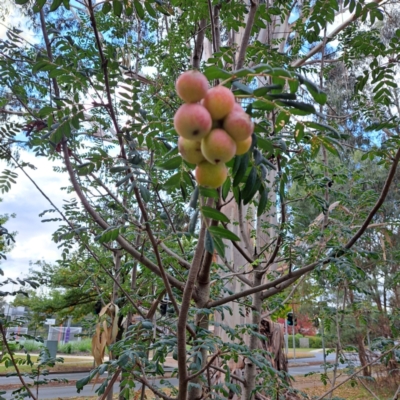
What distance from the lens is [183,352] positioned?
3.85ft

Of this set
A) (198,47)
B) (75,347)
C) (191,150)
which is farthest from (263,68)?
(75,347)

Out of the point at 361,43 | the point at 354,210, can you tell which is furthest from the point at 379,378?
the point at 361,43

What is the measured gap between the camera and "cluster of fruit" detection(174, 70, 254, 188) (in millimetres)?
665

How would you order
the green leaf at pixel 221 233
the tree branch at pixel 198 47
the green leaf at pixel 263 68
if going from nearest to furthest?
the green leaf at pixel 263 68 < the green leaf at pixel 221 233 < the tree branch at pixel 198 47

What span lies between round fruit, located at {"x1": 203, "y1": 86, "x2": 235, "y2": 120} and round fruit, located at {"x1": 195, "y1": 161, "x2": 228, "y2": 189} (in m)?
0.10

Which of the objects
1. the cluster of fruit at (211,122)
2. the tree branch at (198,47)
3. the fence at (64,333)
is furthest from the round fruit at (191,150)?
the fence at (64,333)

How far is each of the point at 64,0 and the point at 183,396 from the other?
1.54 m

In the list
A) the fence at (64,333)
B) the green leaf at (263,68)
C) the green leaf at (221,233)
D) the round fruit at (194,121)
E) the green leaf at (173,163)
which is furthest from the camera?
the fence at (64,333)

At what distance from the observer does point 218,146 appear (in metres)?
0.67

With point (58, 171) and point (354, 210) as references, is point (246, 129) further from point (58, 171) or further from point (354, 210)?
point (58, 171)

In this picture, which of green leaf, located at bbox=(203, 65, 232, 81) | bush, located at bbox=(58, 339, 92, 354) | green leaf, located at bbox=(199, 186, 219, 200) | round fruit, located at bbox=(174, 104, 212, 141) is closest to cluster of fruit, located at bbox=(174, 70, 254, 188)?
round fruit, located at bbox=(174, 104, 212, 141)

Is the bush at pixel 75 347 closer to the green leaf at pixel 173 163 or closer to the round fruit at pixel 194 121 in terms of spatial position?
the green leaf at pixel 173 163

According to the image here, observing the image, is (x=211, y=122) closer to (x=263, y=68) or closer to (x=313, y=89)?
(x=263, y=68)

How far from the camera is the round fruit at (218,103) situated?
0.69 metres
